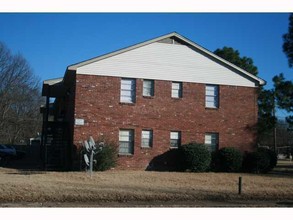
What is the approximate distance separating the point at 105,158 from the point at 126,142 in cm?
241

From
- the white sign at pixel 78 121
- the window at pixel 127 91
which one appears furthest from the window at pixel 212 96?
the white sign at pixel 78 121

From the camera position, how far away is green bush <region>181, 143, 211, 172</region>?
25328 millimetres

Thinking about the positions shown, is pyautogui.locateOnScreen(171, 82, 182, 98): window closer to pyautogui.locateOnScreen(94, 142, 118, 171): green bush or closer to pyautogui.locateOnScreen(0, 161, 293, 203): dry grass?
pyautogui.locateOnScreen(94, 142, 118, 171): green bush

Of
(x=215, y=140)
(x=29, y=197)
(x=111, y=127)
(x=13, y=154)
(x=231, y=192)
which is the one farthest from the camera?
(x=13, y=154)

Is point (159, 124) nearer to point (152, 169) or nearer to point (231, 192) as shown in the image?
point (152, 169)

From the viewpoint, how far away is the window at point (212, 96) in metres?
27.5

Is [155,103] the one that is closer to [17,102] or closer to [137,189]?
[137,189]

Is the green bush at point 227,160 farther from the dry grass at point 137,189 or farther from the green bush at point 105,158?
the green bush at point 105,158

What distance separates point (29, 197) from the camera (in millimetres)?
14242

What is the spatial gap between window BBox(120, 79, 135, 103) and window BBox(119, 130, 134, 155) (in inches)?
72.3

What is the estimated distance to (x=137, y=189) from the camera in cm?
1656

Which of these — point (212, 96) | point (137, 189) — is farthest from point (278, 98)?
point (137, 189)

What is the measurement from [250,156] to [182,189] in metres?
10.5

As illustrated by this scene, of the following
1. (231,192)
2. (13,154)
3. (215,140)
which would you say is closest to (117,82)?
(215,140)
